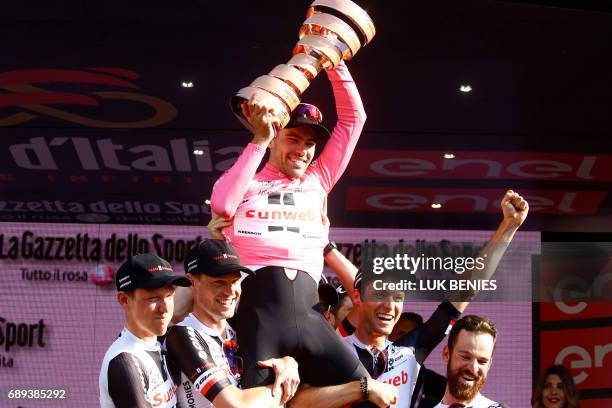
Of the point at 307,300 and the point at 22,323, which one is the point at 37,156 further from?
the point at 307,300

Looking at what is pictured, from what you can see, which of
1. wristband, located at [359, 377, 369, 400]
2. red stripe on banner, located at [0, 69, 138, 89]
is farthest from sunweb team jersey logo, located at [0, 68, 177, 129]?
wristband, located at [359, 377, 369, 400]

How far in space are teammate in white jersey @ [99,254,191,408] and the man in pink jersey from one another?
0.32 metres

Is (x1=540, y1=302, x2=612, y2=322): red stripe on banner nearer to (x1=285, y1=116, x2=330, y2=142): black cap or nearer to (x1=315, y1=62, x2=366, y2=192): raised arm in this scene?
(x1=315, y1=62, x2=366, y2=192): raised arm

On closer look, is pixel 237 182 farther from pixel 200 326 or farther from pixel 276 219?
pixel 200 326

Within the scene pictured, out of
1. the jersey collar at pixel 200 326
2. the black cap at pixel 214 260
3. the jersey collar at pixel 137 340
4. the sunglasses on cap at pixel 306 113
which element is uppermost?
the sunglasses on cap at pixel 306 113

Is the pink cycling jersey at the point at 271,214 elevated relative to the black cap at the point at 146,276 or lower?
elevated

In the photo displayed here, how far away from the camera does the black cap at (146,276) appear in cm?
405

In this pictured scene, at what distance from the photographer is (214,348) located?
4.24m

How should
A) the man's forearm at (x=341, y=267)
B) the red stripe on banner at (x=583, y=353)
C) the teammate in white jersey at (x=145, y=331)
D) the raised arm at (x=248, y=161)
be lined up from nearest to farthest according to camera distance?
the teammate in white jersey at (x=145, y=331) < the raised arm at (x=248, y=161) < the man's forearm at (x=341, y=267) < the red stripe on banner at (x=583, y=353)

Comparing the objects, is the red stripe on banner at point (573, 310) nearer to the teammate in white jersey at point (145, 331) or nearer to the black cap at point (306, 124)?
the black cap at point (306, 124)

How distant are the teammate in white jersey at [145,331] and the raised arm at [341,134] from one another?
2.91 ft

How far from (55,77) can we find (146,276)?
187 inches

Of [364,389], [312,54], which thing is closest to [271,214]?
[312,54]

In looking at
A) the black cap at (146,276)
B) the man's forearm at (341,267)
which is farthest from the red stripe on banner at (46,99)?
the black cap at (146,276)
